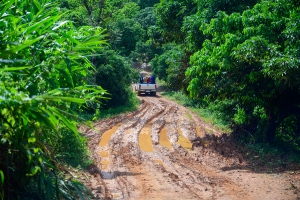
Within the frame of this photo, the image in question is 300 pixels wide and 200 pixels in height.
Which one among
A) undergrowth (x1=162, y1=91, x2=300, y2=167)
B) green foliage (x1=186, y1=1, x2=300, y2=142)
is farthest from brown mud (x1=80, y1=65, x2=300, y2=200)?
green foliage (x1=186, y1=1, x2=300, y2=142)

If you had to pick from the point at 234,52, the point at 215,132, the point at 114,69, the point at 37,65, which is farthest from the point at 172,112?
the point at 37,65

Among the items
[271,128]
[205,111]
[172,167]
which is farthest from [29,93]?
[205,111]

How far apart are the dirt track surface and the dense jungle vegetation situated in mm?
875

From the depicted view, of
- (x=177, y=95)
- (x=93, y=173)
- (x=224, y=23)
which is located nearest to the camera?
(x=93, y=173)

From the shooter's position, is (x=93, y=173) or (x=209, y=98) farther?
(x=209, y=98)

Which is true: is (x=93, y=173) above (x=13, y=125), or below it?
below

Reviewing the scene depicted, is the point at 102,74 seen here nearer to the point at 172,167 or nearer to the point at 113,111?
the point at 113,111

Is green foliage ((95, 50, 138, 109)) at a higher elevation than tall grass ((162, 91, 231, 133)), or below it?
higher

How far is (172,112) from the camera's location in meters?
28.8

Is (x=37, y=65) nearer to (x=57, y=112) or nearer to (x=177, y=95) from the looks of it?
(x=57, y=112)

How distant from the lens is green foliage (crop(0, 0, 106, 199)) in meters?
4.39

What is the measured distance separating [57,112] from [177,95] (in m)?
33.9

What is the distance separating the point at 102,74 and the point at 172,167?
14.2 meters

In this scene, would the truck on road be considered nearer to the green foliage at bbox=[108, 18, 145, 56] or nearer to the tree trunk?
the green foliage at bbox=[108, 18, 145, 56]
